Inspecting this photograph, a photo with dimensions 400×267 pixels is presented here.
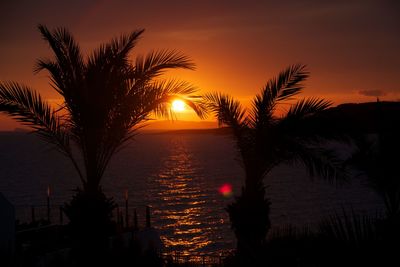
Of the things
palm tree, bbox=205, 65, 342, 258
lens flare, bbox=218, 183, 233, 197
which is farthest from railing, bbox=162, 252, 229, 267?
lens flare, bbox=218, 183, 233, 197

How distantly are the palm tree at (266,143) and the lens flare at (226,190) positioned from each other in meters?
60.4

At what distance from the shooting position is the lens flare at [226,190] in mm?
76062

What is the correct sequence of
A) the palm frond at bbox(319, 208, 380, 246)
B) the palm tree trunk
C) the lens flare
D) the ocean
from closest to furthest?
the palm frond at bbox(319, 208, 380, 246) → the palm tree trunk → the ocean → the lens flare

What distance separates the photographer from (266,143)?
1367cm

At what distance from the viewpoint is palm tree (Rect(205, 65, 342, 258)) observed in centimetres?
1335

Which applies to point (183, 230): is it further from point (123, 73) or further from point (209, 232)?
point (123, 73)

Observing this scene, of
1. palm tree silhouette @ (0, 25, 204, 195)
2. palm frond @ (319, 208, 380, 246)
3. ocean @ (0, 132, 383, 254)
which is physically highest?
palm tree silhouette @ (0, 25, 204, 195)

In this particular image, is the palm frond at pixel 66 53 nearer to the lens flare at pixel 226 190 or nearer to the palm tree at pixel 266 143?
the palm tree at pixel 266 143

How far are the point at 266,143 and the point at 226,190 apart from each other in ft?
224

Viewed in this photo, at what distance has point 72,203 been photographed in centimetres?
1150

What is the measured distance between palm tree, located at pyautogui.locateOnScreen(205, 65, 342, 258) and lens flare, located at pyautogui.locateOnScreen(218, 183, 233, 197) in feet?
198

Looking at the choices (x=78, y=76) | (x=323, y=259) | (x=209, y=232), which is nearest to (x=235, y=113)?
(x=78, y=76)

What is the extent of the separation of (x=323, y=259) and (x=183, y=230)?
158 feet

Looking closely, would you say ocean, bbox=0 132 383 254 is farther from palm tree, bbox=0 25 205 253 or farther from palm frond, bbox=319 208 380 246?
palm frond, bbox=319 208 380 246
